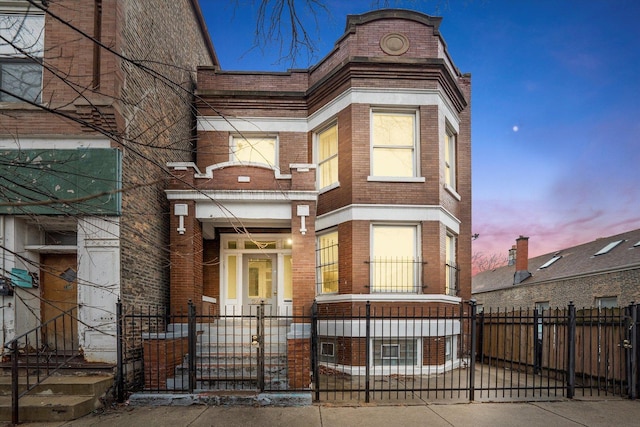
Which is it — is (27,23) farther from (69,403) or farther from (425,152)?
(425,152)

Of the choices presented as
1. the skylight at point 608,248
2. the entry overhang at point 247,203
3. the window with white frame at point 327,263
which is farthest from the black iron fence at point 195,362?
the skylight at point 608,248

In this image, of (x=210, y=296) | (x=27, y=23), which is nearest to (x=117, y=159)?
(x=27, y=23)

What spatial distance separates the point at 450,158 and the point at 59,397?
11.2m

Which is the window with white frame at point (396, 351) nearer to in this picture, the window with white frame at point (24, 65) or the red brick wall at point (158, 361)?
the red brick wall at point (158, 361)

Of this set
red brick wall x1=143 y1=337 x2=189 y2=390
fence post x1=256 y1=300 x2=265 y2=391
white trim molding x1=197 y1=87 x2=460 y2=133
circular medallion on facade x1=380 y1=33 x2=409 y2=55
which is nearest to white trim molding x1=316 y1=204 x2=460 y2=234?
white trim molding x1=197 y1=87 x2=460 y2=133

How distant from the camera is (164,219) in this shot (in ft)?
31.7

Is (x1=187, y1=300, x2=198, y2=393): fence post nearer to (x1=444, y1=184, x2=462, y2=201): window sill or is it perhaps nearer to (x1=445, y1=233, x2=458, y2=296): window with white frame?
(x1=445, y1=233, x2=458, y2=296): window with white frame

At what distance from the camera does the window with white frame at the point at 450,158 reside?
465 inches

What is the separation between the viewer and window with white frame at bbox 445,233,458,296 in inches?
440

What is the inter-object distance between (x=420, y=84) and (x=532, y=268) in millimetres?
18815

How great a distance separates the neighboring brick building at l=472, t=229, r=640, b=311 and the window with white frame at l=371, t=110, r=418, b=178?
5994mm

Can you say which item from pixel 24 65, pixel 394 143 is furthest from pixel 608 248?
pixel 24 65

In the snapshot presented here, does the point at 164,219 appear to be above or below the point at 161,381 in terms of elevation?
above

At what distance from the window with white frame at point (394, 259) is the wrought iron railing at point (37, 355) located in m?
6.90
